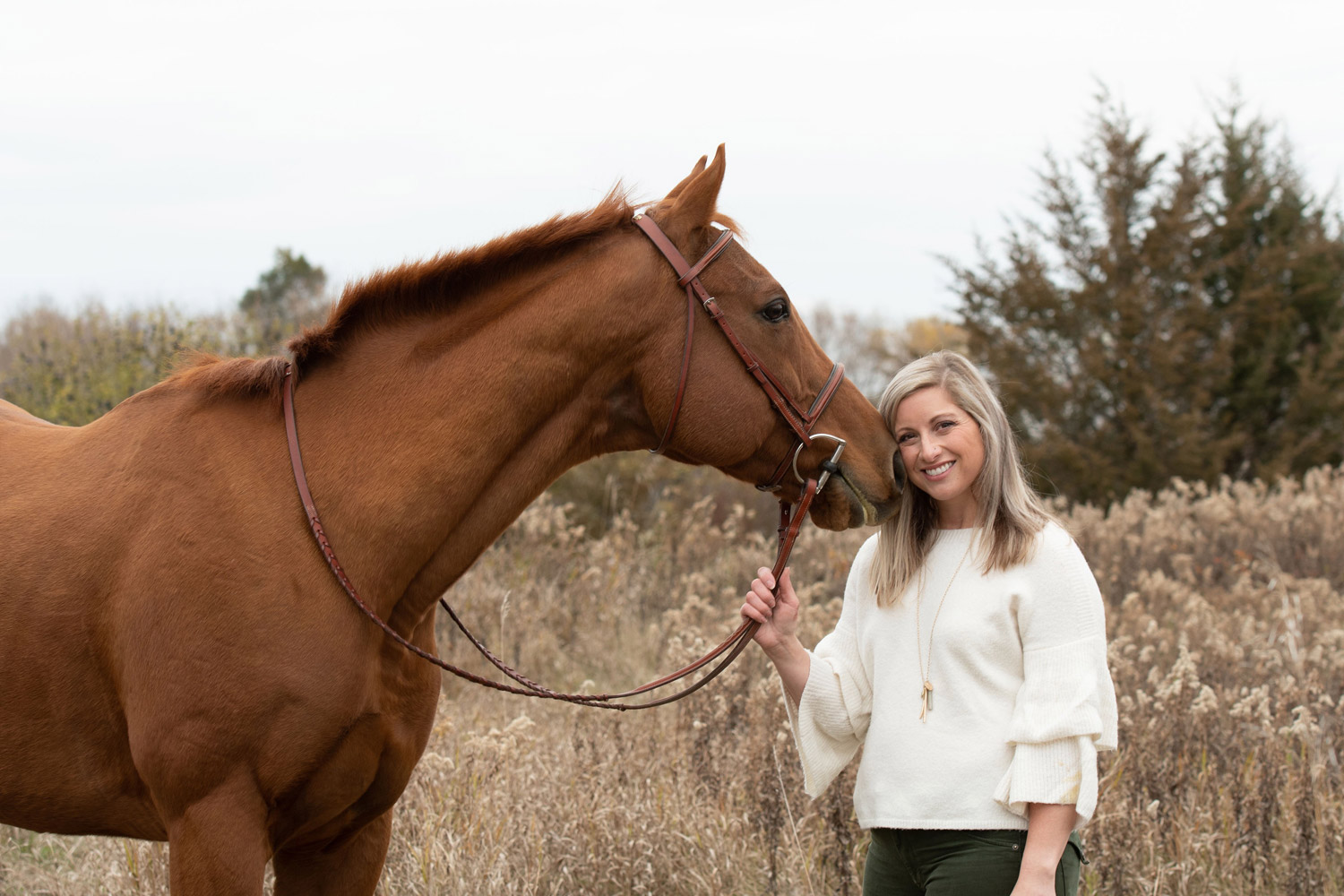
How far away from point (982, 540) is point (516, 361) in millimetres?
1165

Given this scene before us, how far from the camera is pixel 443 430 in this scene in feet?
7.61

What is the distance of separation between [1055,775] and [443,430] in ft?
4.98

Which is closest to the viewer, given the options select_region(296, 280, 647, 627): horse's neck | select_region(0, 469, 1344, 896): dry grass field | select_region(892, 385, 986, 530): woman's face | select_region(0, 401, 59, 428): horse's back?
select_region(296, 280, 647, 627): horse's neck

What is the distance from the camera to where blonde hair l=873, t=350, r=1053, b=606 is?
2328mm

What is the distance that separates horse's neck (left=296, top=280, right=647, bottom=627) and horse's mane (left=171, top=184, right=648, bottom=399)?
5cm

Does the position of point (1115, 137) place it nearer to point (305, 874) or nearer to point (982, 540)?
point (982, 540)

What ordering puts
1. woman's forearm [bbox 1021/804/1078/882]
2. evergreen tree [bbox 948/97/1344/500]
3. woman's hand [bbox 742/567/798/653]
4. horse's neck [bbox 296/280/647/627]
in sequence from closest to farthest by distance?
woman's forearm [bbox 1021/804/1078/882] → horse's neck [bbox 296/280/647/627] → woman's hand [bbox 742/567/798/653] → evergreen tree [bbox 948/97/1344/500]

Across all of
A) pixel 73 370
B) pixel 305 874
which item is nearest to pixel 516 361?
pixel 305 874

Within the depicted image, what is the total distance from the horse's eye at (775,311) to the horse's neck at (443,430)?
357 millimetres

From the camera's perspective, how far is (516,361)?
7.77 feet

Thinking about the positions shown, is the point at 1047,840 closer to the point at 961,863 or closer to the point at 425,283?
the point at 961,863

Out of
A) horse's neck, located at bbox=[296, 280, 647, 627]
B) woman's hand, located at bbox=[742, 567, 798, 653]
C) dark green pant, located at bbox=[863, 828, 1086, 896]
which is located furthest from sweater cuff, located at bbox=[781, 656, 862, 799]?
horse's neck, located at bbox=[296, 280, 647, 627]

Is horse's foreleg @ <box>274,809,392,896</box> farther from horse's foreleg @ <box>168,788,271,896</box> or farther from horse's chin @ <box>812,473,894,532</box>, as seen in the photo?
horse's chin @ <box>812,473,894,532</box>

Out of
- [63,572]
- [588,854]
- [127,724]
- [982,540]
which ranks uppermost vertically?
[982,540]
